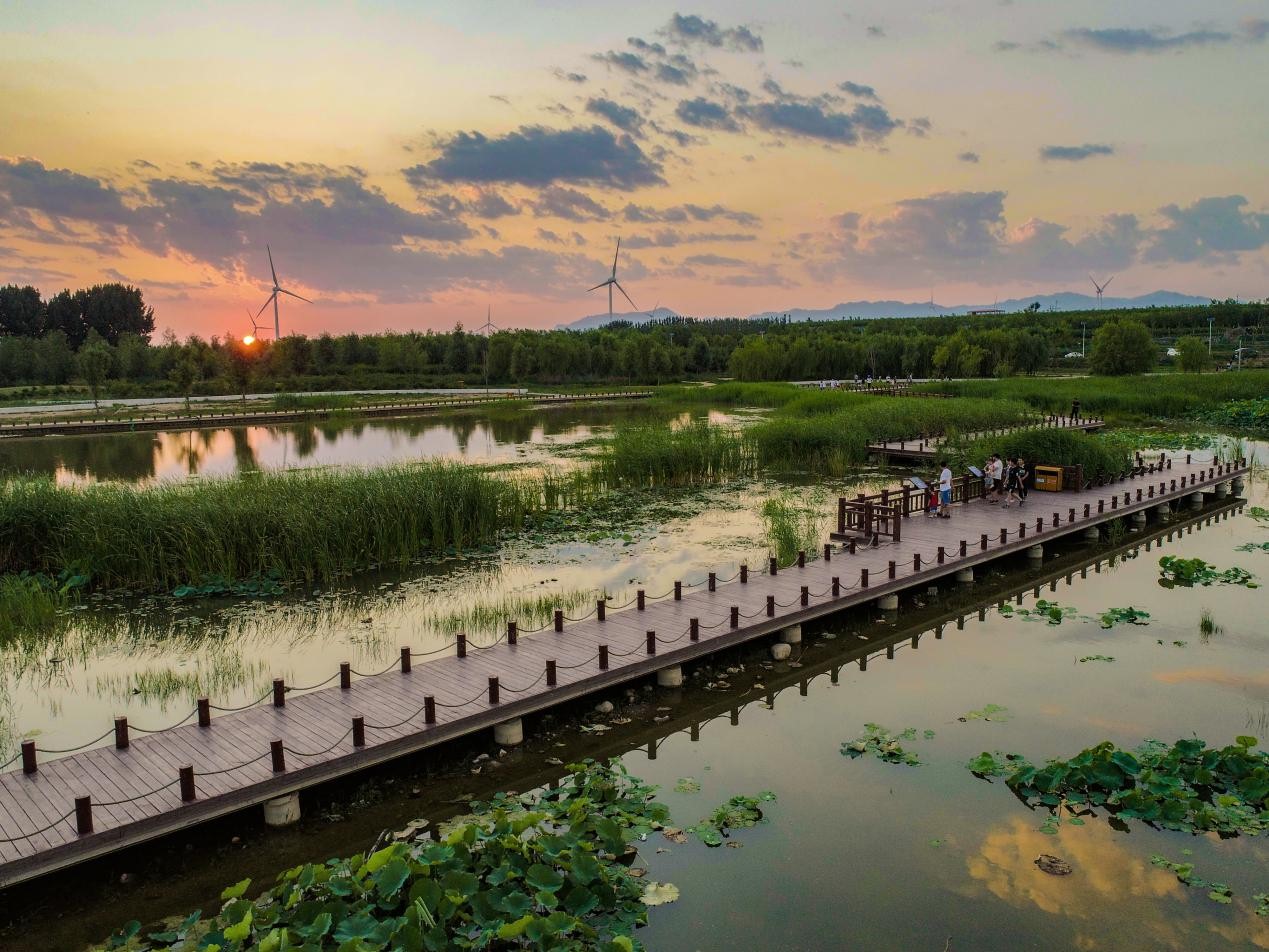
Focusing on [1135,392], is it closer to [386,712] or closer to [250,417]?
[250,417]

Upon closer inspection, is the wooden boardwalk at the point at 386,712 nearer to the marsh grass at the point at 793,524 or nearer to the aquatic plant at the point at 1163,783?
the marsh grass at the point at 793,524

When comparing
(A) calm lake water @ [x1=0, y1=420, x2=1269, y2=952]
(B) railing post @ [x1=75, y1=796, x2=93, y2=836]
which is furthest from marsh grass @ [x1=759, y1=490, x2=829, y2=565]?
(B) railing post @ [x1=75, y1=796, x2=93, y2=836]

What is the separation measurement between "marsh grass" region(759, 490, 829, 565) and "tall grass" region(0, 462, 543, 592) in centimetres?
735

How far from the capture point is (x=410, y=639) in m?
15.8

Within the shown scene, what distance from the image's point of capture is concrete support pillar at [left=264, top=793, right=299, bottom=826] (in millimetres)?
9789

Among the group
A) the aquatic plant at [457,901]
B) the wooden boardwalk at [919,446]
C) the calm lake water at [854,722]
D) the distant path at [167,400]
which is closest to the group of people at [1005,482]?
the calm lake water at [854,722]

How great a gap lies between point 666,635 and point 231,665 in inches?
283

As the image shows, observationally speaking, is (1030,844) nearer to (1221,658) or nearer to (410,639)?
(1221,658)

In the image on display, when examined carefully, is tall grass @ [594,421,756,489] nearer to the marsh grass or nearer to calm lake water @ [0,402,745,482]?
the marsh grass

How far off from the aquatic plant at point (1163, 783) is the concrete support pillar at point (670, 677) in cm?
435

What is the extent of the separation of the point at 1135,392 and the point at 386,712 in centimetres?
5676

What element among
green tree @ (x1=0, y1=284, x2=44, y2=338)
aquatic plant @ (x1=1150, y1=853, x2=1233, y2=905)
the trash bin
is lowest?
aquatic plant @ (x1=1150, y1=853, x2=1233, y2=905)

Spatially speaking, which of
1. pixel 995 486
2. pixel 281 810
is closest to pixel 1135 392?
pixel 995 486

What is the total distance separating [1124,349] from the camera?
7175 centimetres
